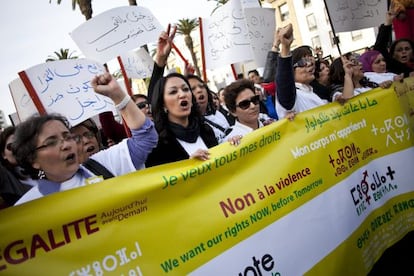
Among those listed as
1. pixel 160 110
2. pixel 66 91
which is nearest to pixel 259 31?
pixel 160 110

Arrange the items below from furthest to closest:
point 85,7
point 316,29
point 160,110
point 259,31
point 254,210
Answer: point 316,29
point 85,7
point 259,31
point 160,110
point 254,210

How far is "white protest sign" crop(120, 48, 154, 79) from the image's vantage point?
4.57 meters

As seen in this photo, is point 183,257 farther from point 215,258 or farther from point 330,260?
point 330,260

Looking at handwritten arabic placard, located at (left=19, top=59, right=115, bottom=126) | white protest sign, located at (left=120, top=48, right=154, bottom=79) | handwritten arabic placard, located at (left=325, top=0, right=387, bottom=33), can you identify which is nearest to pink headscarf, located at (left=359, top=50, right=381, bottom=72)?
handwritten arabic placard, located at (left=325, top=0, right=387, bottom=33)

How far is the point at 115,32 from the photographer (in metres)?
3.88

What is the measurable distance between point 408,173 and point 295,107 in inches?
40.7

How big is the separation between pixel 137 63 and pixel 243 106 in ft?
7.86

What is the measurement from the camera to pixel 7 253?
1.37 metres

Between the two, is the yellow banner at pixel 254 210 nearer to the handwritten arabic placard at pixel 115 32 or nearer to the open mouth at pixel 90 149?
the open mouth at pixel 90 149

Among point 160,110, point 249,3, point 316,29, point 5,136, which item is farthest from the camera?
point 316,29

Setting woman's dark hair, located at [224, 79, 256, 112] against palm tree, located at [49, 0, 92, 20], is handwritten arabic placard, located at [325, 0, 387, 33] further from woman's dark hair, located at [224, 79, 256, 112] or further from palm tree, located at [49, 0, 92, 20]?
palm tree, located at [49, 0, 92, 20]

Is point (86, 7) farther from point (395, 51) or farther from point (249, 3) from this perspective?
point (395, 51)

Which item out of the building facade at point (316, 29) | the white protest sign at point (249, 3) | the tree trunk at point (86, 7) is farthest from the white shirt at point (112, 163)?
the building facade at point (316, 29)

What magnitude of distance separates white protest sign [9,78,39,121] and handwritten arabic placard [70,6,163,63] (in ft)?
2.50
